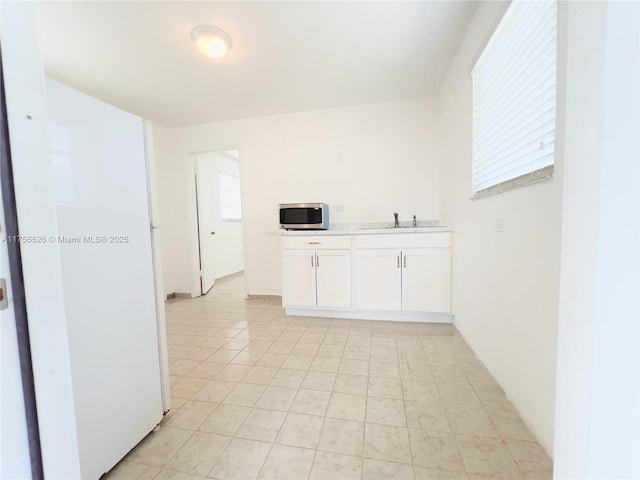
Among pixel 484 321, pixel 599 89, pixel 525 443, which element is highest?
pixel 599 89

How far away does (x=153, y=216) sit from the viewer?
134 centimetres

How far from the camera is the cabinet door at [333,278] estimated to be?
2.80m

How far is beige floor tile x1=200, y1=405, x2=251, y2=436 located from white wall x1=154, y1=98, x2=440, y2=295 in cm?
224

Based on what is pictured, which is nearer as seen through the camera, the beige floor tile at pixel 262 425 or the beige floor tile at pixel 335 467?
the beige floor tile at pixel 335 467

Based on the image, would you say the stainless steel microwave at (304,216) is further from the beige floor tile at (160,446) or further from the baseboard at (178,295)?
the beige floor tile at (160,446)

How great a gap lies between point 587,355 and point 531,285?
3.10 feet

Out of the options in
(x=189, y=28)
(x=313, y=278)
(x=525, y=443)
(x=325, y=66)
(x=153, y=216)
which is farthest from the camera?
(x=313, y=278)

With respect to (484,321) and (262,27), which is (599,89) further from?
(262,27)

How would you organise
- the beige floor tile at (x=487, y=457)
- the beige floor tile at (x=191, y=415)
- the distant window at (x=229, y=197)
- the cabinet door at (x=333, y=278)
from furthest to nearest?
the distant window at (x=229, y=197) < the cabinet door at (x=333, y=278) < the beige floor tile at (x=191, y=415) < the beige floor tile at (x=487, y=457)

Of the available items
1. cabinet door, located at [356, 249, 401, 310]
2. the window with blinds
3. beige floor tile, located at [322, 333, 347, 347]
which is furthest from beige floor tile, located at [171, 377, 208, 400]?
the window with blinds

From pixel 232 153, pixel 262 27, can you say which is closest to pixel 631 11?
pixel 262 27

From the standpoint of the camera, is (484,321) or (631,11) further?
(484,321)

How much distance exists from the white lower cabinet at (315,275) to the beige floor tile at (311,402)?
1295 mm

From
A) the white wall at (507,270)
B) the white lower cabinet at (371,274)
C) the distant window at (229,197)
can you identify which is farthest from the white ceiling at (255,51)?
the distant window at (229,197)
